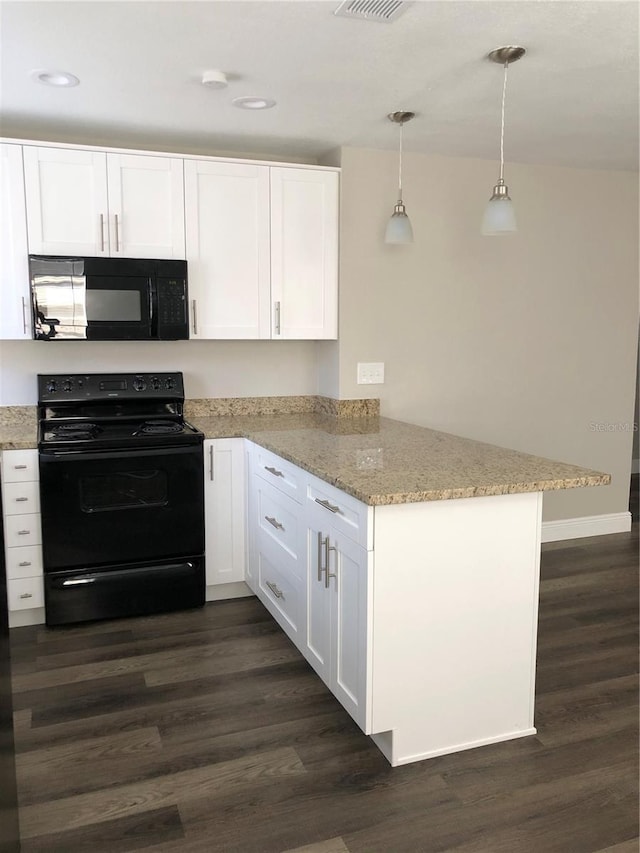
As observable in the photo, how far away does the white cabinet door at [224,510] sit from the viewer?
135 inches

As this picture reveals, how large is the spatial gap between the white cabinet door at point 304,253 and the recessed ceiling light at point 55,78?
1138 millimetres

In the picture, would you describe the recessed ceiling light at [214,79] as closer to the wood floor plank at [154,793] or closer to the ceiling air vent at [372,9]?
the ceiling air vent at [372,9]

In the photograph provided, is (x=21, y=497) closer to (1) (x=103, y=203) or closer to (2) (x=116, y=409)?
(2) (x=116, y=409)

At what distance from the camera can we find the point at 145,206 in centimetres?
340

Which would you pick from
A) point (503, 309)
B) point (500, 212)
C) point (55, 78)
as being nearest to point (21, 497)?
point (55, 78)

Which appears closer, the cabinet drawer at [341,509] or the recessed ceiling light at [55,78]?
the cabinet drawer at [341,509]

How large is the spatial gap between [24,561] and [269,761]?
1570 millimetres

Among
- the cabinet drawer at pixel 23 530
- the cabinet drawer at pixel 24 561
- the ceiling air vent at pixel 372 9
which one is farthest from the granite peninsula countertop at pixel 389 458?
the ceiling air vent at pixel 372 9

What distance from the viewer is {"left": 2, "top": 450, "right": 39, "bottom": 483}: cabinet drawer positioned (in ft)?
10.1

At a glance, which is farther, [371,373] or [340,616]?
[371,373]

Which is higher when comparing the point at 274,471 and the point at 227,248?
the point at 227,248

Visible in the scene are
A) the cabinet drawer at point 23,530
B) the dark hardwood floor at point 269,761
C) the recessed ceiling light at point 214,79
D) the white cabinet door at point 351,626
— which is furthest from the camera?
the cabinet drawer at point 23,530

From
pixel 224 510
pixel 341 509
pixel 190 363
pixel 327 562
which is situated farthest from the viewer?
pixel 190 363

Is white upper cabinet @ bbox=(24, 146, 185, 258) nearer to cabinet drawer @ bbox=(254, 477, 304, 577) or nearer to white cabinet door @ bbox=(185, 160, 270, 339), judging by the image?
white cabinet door @ bbox=(185, 160, 270, 339)
